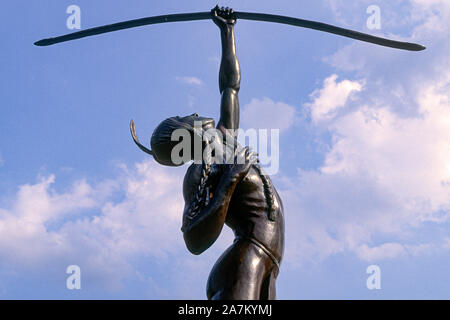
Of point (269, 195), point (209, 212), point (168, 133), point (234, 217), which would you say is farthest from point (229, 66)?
point (209, 212)

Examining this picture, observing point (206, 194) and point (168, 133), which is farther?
point (168, 133)

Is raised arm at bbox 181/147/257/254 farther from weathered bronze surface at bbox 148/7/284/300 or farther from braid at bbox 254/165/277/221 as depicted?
braid at bbox 254/165/277/221

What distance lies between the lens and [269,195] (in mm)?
5008

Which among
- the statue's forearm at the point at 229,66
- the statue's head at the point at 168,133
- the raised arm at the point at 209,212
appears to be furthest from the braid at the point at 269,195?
the statue's forearm at the point at 229,66

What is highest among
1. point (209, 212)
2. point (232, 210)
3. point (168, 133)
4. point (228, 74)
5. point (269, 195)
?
point (228, 74)

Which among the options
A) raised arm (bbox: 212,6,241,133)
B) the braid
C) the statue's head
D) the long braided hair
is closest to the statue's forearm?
raised arm (bbox: 212,6,241,133)

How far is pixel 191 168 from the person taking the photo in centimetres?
507

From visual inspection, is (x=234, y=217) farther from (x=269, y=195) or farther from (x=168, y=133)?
(x=168, y=133)

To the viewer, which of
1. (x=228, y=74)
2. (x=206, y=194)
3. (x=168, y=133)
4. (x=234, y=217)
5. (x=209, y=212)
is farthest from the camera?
(x=228, y=74)

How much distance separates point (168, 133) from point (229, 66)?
1044 mm
